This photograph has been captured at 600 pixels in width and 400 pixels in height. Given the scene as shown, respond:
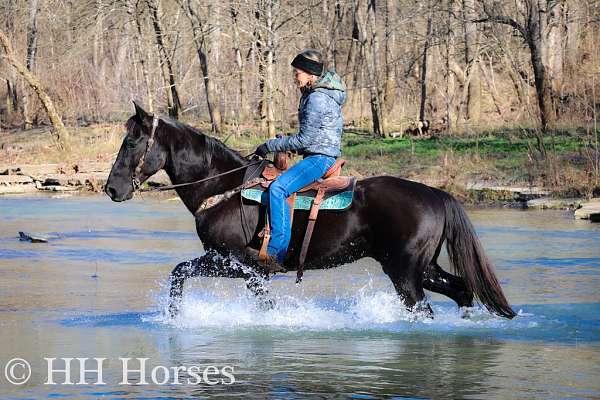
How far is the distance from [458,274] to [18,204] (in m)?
15.7

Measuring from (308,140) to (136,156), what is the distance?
63.6 inches

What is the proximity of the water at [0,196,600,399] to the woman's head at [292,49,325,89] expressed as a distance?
2.27 metres

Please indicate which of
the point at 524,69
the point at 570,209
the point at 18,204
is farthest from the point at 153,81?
the point at 570,209

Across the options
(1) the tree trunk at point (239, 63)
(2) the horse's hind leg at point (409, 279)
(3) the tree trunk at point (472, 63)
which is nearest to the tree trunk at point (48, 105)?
(1) the tree trunk at point (239, 63)

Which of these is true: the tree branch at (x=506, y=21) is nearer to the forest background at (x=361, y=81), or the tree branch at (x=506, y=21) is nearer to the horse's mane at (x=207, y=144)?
the forest background at (x=361, y=81)

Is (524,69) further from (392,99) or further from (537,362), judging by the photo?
(537,362)

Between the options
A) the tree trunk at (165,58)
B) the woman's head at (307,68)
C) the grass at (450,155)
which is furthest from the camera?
the tree trunk at (165,58)

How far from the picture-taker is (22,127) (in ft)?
134

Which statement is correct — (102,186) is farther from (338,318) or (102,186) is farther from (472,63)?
(338,318)

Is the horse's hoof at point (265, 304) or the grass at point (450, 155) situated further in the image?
the grass at point (450, 155)

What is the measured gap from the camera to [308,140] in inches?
383

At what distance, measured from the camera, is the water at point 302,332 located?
7.95m

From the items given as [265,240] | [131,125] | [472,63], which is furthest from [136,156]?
[472,63]

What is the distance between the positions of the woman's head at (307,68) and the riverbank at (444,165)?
10.8 metres
